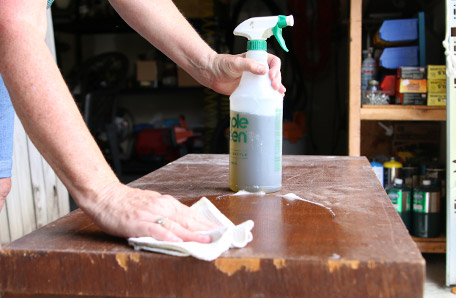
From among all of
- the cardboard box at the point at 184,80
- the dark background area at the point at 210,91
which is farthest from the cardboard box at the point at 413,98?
the cardboard box at the point at 184,80

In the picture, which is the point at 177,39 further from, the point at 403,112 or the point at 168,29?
the point at 403,112

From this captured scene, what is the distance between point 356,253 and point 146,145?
11.7ft

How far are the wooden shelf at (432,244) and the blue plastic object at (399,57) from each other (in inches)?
30.6

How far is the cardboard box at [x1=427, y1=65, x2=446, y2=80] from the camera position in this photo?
193cm

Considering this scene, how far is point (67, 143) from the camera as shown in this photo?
0.58 meters

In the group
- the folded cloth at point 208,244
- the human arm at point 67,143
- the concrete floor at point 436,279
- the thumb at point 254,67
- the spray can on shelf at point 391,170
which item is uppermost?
the thumb at point 254,67

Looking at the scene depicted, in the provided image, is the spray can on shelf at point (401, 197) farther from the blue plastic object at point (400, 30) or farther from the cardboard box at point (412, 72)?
the blue plastic object at point (400, 30)

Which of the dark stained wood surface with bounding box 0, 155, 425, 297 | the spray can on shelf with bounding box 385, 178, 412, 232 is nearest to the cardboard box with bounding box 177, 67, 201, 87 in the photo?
the spray can on shelf with bounding box 385, 178, 412, 232

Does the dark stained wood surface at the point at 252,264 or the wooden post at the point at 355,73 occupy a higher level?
the wooden post at the point at 355,73

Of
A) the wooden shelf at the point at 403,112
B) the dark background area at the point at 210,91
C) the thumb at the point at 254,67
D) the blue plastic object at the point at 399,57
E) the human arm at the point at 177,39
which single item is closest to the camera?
the thumb at the point at 254,67

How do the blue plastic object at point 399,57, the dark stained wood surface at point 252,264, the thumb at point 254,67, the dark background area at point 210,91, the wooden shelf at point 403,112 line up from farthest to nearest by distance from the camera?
the dark background area at point 210,91
the blue plastic object at point 399,57
the wooden shelf at point 403,112
the thumb at point 254,67
the dark stained wood surface at point 252,264

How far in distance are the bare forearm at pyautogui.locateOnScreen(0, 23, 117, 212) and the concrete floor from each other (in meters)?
1.45

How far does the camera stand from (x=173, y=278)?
53 cm

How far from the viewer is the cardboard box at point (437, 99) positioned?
6.27 feet
